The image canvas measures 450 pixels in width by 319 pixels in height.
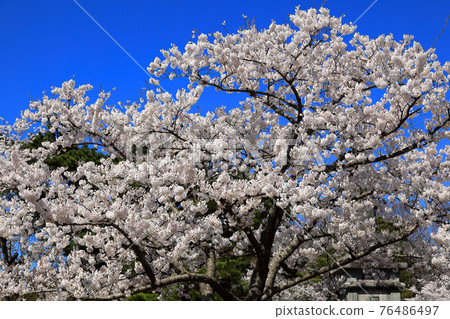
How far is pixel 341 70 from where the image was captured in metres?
7.61

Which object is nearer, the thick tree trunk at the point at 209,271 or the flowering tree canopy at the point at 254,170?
the flowering tree canopy at the point at 254,170

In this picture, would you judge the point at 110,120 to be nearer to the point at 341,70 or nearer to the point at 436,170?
the point at 341,70

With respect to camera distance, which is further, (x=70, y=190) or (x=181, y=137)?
(x=181, y=137)

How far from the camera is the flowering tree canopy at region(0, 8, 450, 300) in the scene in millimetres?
5598

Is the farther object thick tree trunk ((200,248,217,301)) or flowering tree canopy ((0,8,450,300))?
thick tree trunk ((200,248,217,301))

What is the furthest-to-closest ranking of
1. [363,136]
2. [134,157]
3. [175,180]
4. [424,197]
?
[134,157] < [363,136] < [424,197] < [175,180]

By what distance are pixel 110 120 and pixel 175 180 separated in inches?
104

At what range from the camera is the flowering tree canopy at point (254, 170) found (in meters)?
5.60

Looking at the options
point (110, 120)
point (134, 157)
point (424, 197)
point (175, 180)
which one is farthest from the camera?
point (134, 157)

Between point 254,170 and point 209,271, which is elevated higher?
point 254,170

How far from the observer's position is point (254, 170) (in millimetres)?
6957

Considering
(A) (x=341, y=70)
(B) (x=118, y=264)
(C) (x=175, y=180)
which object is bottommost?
(B) (x=118, y=264)

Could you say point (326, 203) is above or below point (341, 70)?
below

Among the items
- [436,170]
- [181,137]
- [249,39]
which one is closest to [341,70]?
[249,39]
